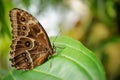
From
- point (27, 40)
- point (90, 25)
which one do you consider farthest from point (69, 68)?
point (90, 25)

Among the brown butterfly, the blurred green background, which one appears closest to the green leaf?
the brown butterfly

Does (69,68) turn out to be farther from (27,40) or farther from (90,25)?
(90,25)

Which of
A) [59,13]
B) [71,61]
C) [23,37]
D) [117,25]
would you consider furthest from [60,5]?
[71,61]

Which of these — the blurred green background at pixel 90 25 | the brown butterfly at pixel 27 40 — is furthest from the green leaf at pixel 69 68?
the blurred green background at pixel 90 25

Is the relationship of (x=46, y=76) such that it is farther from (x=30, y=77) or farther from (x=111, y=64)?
(x=111, y=64)

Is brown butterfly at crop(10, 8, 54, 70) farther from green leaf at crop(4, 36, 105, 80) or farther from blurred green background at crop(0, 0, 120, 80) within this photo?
blurred green background at crop(0, 0, 120, 80)

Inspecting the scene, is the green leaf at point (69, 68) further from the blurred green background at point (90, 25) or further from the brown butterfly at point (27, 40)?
the blurred green background at point (90, 25)
